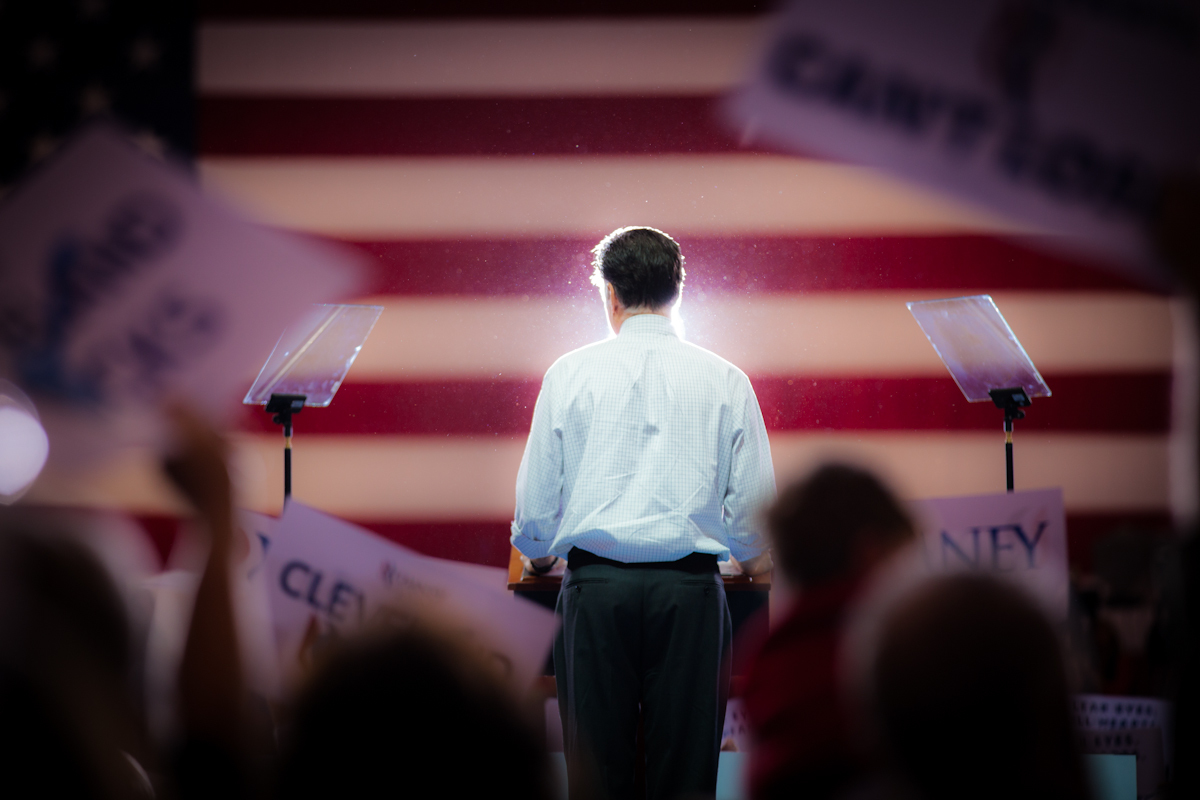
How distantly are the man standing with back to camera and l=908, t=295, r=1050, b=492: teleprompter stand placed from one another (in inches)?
34.2

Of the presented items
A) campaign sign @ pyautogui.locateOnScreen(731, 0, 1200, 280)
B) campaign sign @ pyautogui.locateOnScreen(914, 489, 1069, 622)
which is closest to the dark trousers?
Result: campaign sign @ pyautogui.locateOnScreen(914, 489, 1069, 622)

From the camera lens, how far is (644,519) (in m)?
1.86

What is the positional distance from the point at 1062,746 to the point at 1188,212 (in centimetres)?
46

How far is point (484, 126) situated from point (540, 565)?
1501mm

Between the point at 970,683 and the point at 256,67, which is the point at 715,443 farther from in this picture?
the point at 256,67

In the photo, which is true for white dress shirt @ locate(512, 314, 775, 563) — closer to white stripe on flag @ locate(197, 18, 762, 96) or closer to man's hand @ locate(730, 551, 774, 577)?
man's hand @ locate(730, 551, 774, 577)

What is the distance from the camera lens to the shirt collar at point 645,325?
2035 millimetres

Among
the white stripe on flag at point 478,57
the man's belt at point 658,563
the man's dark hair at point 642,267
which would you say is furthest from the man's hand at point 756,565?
the white stripe on flag at point 478,57

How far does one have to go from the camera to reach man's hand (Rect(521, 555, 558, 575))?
2158mm

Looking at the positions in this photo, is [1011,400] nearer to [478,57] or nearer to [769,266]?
[769,266]

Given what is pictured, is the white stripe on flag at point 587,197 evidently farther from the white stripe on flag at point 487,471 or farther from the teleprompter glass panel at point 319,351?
the white stripe on flag at point 487,471

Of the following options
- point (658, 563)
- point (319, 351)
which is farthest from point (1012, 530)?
point (319, 351)

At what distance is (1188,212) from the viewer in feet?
2.66

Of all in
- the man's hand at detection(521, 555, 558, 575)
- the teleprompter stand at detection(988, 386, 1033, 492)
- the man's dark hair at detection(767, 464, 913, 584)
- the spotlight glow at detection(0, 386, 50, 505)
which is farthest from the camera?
the teleprompter stand at detection(988, 386, 1033, 492)
